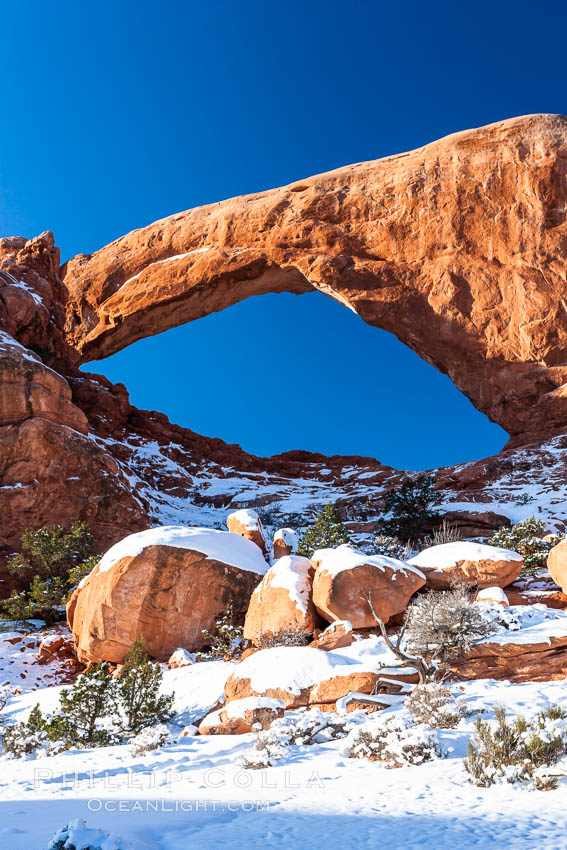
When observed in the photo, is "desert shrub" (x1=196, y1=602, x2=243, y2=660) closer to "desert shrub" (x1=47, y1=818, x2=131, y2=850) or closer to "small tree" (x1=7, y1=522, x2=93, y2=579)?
"small tree" (x1=7, y1=522, x2=93, y2=579)

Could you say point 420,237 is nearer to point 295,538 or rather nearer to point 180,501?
point 180,501

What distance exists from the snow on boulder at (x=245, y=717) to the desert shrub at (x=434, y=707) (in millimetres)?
1424

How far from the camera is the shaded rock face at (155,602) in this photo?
10.3 m

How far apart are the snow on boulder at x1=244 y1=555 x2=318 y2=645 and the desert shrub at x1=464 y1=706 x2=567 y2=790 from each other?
4987mm

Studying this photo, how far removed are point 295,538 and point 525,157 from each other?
70.9ft

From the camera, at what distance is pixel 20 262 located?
25625mm

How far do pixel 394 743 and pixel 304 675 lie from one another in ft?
7.06

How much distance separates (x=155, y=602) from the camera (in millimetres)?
10555

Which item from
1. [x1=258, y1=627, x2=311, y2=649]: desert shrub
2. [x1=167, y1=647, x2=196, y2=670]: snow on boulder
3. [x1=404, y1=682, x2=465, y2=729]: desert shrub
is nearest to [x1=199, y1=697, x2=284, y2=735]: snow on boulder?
[x1=404, y1=682, x2=465, y2=729]: desert shrub

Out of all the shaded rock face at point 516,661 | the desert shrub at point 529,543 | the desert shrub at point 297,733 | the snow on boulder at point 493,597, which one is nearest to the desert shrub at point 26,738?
the desert shrub at point 297,733

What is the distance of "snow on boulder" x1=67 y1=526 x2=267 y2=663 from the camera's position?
10305 mm

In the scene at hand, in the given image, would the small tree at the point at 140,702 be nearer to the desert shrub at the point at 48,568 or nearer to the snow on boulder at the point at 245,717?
the snow on boulder at the point at 245,717

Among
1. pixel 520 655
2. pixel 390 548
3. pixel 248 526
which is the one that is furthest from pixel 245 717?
pixel 390 548

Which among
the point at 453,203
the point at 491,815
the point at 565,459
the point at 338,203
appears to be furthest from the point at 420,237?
the point at 491,815
